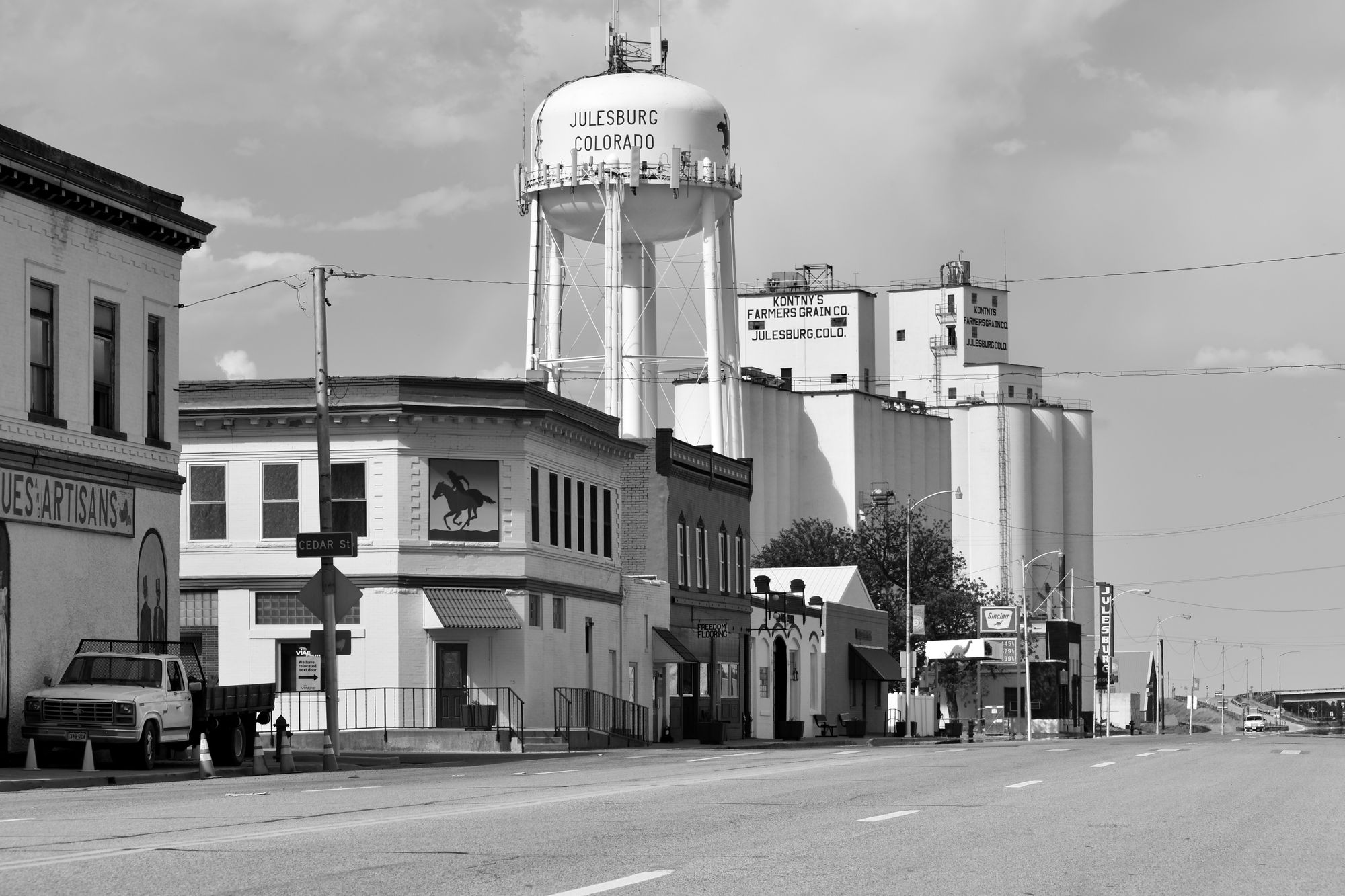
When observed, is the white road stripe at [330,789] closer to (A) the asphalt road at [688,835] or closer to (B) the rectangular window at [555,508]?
(A) the asphalt road at [688,835]

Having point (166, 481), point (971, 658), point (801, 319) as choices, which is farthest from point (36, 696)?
point (801, 319)

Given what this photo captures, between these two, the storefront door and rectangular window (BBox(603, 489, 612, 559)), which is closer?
the storefront door

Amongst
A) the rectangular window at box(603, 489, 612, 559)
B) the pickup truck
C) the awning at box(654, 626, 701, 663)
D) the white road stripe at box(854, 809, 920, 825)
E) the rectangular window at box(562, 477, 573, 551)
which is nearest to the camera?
the white road stripe at box(854, 809, 920, 825)

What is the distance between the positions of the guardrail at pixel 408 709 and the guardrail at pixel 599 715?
5.06ft

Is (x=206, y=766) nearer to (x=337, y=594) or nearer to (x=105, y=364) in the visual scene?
(x=337, y=594)

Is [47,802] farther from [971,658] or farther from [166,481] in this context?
[971,658]

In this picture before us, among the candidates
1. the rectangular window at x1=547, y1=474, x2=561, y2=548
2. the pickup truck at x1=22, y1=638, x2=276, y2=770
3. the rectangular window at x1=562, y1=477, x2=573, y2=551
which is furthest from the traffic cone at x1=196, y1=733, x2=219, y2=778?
the rectangular window at x1=562, y1=477, x2=573, y2=551

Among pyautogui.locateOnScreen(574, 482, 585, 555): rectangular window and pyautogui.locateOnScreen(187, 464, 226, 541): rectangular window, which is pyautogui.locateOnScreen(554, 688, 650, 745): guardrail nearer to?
pyautogui.locateOnScreen(574, 482, 585, 555): rectangular window

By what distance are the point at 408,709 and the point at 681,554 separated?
49.5ft

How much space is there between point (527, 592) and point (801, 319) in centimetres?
10104

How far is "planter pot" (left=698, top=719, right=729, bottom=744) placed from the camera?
54.7 meters

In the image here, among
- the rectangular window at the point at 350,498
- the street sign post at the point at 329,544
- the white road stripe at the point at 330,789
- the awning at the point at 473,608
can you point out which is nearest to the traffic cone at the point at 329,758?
the street sign post at the point at 329,544

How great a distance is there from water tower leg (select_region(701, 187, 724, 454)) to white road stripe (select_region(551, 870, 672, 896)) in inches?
2186

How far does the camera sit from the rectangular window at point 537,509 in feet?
160
